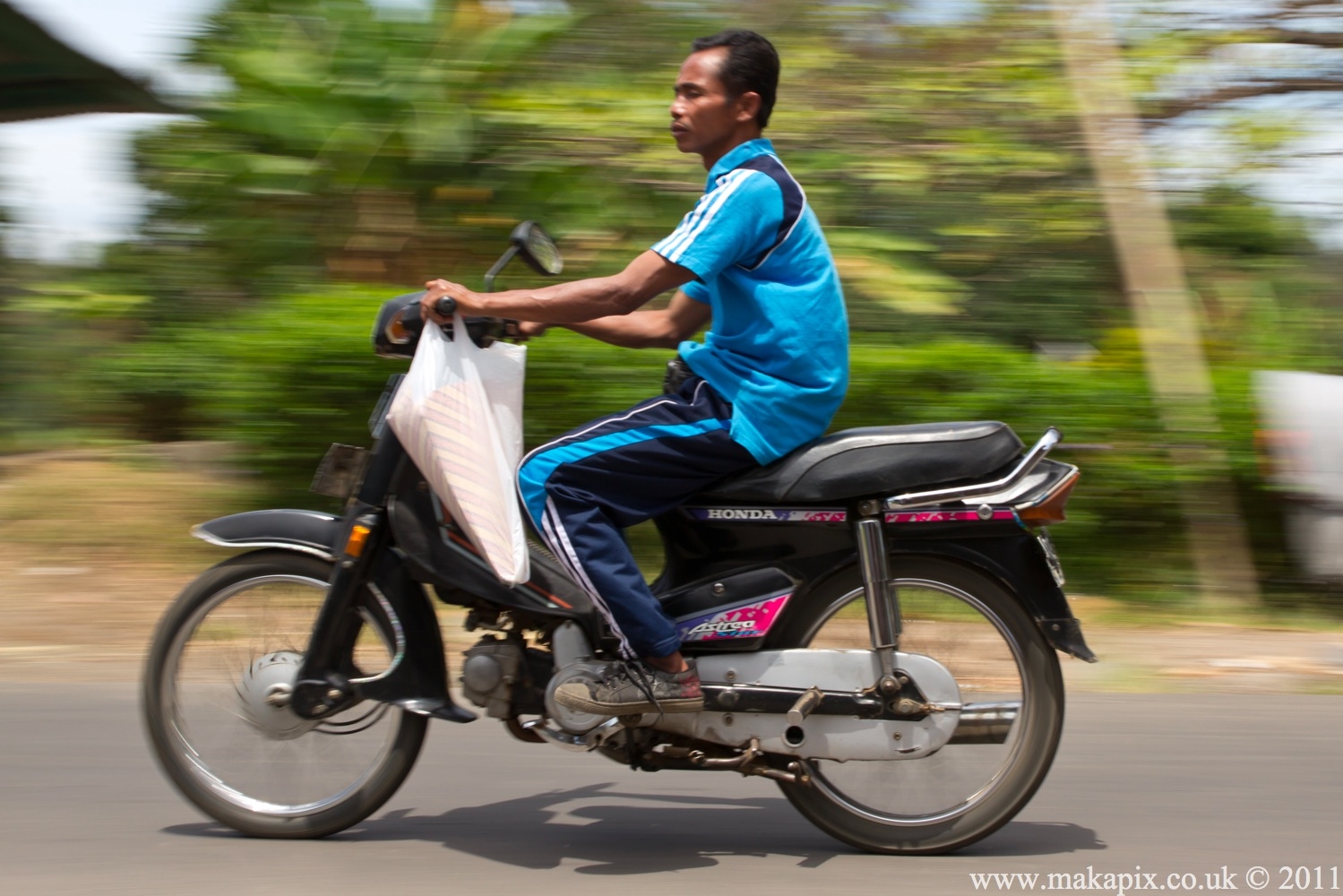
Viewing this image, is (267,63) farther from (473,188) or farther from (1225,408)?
(1225,408)

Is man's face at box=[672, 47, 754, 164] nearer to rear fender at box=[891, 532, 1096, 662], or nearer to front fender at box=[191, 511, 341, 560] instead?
rear fender at box=[891, 532, 1096, 662]

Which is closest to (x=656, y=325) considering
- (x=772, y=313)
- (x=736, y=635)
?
(x=772, y=313)

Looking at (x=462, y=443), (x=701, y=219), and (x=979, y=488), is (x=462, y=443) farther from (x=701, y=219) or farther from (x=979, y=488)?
(x=979, y=488)

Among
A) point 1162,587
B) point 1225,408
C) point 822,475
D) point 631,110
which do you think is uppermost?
point 631,110

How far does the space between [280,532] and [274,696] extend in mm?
423

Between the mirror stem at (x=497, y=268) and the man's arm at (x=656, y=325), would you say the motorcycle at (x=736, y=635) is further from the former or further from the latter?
the man's arm at (x=656, y=325)

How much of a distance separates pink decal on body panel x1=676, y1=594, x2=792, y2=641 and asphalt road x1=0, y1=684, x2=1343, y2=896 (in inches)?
22.8

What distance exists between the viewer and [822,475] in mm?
3637

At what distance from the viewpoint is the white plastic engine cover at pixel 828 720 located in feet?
12.1

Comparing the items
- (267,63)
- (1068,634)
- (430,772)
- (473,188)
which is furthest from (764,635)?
(267,63)

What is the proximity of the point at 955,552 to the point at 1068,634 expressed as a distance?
13.4 inches

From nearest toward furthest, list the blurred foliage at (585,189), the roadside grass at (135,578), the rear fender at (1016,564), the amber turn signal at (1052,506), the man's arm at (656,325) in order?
the amber turn signal at (1052,506) → the rear fender at (1016,564) → the man's arm at (656,325) → the roadside grass at (135,578) → the blurred foliage at (585,189)

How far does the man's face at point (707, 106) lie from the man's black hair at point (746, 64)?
15 millimetres

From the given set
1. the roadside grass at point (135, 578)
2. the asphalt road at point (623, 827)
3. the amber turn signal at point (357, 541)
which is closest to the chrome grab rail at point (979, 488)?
the asphalt road at point (623, 827)
